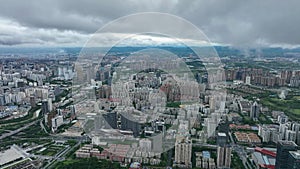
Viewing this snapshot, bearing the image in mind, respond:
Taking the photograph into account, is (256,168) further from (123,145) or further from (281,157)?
(123,145)

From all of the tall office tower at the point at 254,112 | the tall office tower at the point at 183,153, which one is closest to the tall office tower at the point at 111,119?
the tall office tower at the point at 183,153

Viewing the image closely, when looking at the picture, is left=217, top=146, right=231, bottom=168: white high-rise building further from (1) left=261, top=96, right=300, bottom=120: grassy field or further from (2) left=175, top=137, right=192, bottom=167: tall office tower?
(1) left=261, top=96, right=300, bottom=120: grassy field

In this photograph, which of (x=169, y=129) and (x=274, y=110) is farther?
(x=274, y=110)

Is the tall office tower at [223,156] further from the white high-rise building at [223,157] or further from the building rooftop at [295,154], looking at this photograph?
the building rooftop at [295,154]

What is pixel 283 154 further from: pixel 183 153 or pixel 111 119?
pixel 111 119

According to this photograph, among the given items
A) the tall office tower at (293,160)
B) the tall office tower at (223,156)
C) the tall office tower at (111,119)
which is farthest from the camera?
the tall office tower at (223,156)

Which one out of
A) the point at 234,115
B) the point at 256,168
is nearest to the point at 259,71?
the point at 234,115

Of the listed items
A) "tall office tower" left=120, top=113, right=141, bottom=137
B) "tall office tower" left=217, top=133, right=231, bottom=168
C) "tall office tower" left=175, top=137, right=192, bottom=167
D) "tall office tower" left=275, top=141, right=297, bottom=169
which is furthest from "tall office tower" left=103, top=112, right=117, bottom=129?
"tall office tower" left=275, top=141, right=297, bottom=169
